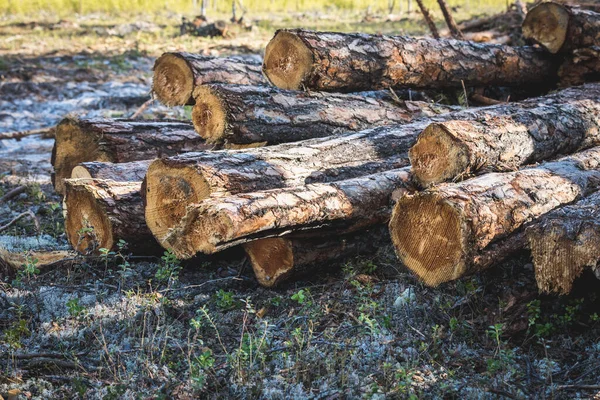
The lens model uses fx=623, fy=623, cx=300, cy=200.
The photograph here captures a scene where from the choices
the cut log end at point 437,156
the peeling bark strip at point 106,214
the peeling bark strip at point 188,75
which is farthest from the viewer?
the peeling bark strip at point 188,75

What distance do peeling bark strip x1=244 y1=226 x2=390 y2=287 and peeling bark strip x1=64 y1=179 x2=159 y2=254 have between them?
0.81 m

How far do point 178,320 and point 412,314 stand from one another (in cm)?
139

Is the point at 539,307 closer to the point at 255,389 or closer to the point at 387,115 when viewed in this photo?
the point at 255,389

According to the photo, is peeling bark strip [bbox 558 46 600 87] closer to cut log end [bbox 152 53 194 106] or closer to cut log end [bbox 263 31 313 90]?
cut log end [bbox 263 31 313 90]

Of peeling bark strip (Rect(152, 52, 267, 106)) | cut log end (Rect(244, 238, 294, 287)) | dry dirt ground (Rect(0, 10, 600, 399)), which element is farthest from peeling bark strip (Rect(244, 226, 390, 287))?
peeling bark strip (Rect(152, 52, 267, 106))

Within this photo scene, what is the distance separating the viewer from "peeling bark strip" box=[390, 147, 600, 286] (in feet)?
10.3

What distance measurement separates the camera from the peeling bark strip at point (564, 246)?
2965 millimetres

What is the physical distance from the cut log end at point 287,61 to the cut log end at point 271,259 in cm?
184

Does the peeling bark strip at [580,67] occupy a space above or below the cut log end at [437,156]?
above

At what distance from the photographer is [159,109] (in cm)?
934

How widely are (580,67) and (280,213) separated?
193 inches

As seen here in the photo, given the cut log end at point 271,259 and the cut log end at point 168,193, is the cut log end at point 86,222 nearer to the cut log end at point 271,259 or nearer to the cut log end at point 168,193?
the cut log end at point 168,193

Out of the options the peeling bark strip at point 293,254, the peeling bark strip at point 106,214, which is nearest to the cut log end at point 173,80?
the peeling bark strip at point 106,214

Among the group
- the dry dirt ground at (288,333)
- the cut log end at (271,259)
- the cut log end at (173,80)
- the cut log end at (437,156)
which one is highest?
the cut log end at (173,80)
